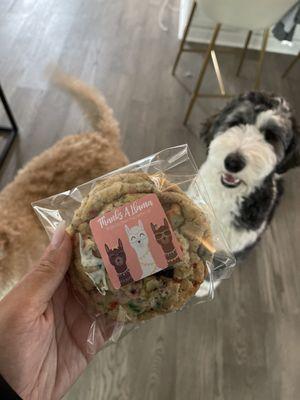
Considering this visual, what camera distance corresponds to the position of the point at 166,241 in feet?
1.83

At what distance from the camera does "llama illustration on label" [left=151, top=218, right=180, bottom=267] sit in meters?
0.55

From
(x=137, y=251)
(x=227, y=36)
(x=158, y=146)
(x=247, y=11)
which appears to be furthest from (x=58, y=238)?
(x=227, y=36)

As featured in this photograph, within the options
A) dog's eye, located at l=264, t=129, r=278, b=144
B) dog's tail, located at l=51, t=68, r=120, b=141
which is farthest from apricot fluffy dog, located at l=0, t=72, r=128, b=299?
dog's eye, located at l=264, t=129, r=278, b=144

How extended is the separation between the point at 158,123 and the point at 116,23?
1.23 m

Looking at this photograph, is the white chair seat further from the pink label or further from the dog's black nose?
the pink label

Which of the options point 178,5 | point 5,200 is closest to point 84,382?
point 5,200

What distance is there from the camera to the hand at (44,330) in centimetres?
60

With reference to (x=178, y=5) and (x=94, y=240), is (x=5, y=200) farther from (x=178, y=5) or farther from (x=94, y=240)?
(x=178, y=5)

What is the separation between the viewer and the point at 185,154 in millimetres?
719

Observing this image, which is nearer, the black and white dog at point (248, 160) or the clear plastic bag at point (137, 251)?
the clear plastic bag at point (137, 251)

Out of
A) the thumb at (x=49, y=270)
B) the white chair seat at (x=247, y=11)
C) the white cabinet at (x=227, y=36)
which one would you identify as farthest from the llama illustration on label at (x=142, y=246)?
the white cabinet at (x=227, y=36)

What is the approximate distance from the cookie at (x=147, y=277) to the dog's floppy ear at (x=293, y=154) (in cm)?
71

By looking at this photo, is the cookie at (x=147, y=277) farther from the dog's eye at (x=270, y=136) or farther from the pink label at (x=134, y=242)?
the dog's eye at (x=270, y=136)

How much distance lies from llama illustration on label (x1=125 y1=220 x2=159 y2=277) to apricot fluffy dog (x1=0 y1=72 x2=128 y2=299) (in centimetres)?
58
